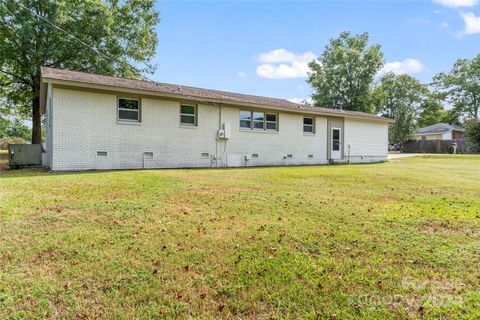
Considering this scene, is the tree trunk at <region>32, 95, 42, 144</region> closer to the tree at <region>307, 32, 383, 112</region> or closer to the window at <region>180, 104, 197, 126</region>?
the window at <region>180, 104, 197, 126</region>

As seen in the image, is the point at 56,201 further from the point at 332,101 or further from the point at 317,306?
the point at 332,101

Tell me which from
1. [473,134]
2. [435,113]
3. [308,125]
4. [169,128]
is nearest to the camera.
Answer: [169,128]

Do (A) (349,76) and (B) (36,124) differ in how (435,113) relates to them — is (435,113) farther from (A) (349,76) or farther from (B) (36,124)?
(B) (36,124)

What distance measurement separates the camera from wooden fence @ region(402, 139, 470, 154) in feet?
103

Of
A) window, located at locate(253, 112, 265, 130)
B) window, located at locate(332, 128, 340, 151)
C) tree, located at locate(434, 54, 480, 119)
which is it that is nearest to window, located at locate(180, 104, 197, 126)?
window, located at locate(253, 112, 265, 130)

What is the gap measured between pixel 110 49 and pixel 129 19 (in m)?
3.54

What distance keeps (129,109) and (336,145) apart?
12.2 m

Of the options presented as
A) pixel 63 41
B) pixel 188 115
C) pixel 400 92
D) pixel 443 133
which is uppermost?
pixel 400 92

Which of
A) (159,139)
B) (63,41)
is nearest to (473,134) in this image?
(159,139)

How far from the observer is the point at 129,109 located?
11688 mm

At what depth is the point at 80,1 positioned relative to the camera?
20328mm

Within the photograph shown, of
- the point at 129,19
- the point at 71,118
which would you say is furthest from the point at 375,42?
the point at 71,118

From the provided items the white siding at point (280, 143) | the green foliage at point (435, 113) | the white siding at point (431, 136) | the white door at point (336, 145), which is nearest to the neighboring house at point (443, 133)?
the white siding at point (431, 136)

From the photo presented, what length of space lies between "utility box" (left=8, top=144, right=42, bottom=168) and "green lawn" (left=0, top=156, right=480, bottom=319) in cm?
811
